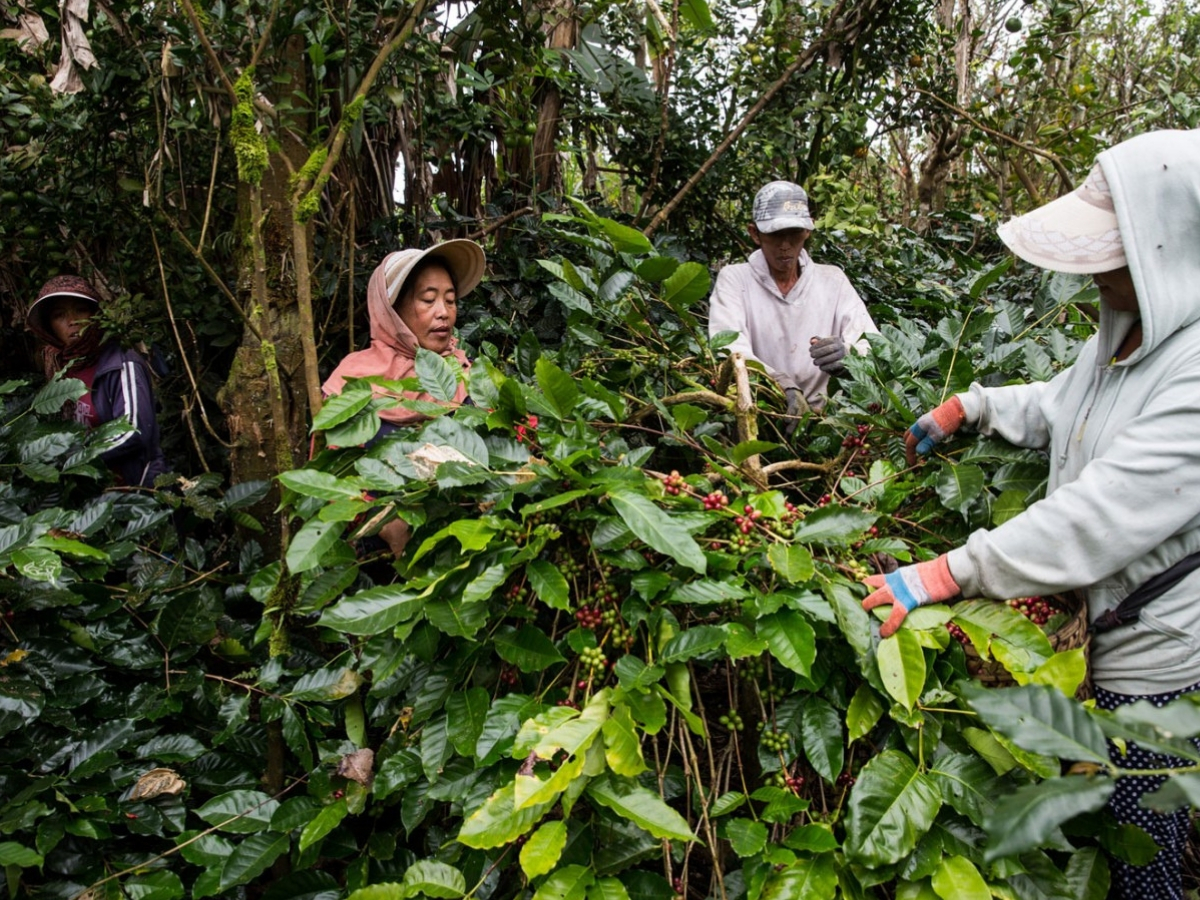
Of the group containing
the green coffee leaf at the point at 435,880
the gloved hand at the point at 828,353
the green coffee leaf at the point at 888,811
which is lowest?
the green coffee leaf at the point at 435,880

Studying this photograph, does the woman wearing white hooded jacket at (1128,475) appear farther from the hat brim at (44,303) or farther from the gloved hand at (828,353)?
the hat brim at (44,303)

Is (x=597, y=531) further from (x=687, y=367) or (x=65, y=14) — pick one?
(x=65, y=14)

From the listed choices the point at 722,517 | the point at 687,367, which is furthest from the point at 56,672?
the point at 687,367

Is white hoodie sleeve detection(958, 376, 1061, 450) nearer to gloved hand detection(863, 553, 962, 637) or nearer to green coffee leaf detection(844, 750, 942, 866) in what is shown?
gloved hand detection(863, 553, 962, 637)

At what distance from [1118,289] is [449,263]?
218 cm

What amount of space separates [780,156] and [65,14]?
3.54 metres

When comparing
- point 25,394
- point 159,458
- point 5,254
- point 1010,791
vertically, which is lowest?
point 1010,791

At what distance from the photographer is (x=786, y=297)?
147 inches

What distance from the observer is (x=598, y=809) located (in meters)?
1.60

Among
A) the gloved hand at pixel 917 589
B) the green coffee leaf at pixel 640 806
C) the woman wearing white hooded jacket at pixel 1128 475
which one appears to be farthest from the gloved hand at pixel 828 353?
the green coffee leaf at pixel 640 806

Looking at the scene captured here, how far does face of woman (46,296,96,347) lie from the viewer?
3354 millimetres

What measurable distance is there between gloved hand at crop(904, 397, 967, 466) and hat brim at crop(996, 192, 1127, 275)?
1.44 ft

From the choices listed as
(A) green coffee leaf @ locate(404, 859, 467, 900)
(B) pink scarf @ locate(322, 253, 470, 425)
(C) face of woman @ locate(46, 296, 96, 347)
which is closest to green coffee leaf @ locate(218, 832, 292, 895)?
(A) green coffee leaf @ locate(404, 859, 467, 900)

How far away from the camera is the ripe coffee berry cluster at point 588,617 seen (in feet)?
5.40
